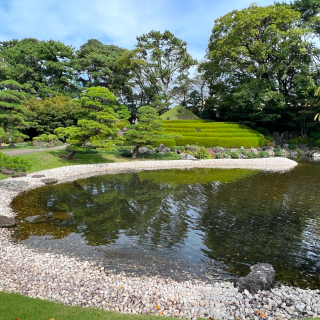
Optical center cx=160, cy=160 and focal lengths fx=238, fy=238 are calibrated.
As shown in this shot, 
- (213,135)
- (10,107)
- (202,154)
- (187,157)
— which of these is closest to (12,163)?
(10,107)

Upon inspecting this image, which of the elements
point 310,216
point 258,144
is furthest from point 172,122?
point 310,216

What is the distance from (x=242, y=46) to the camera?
34.4 metres

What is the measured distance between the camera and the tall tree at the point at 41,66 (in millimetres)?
39588

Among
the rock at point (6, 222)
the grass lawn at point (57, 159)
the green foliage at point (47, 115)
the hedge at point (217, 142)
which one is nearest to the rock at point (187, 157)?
the hedge at point (217, 142)

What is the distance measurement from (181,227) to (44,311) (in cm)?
507

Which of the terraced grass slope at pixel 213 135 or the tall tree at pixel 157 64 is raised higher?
the tall tree at pixel 157 64

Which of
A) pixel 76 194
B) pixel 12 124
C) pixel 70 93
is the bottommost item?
pixel 76 194

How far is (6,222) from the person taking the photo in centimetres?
779

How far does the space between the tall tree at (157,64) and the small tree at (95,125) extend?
25.1 metres

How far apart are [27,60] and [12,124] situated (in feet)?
82.5

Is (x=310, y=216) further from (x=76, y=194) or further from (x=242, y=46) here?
(x=242, y=46)

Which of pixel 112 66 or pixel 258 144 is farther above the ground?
pixel 112 66

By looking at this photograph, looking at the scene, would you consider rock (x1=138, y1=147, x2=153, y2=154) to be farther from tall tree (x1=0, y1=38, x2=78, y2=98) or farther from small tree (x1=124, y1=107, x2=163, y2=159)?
tall tree (x1=0, y1=38, x2=78, y2=98)

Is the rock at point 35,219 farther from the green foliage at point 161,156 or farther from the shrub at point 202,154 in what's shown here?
the shrub at point 202,154
